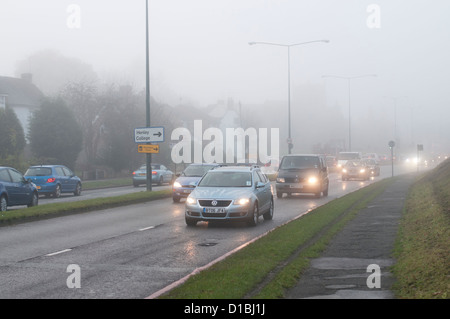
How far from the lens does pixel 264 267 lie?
31.2 feet

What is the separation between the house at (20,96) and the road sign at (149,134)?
4497 centimetres

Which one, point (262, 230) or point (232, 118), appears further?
point (232, 118)

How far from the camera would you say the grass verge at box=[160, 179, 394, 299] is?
7.77 metres

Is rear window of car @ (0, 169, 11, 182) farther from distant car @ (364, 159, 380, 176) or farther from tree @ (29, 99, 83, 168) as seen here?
distant car @ (364, 159, 380, 176)

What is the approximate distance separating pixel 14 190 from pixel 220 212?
8791 millimetres

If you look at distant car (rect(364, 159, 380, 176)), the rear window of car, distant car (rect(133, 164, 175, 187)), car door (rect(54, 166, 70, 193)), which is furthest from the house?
the rear window of car

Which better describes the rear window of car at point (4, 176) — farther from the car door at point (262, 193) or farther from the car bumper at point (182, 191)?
the car door at point (262, 193)

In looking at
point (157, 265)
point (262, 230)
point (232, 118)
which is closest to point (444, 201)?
point (262, 230)

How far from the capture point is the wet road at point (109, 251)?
8.69 metres

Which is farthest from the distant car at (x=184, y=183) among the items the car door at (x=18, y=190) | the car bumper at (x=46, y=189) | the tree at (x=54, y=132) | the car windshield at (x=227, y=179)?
the tree at (x=54, y=132)

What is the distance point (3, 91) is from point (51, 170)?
143 ft

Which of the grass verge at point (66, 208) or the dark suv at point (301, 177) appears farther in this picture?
the dark suv at point (301, 177)

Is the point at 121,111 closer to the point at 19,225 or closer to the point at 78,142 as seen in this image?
the point at 78,142
